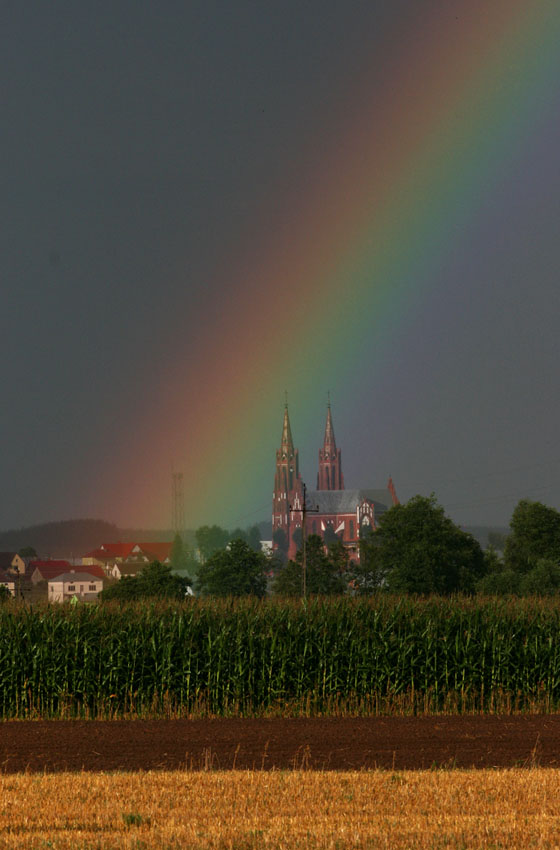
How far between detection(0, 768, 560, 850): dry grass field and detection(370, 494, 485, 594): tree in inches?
3445

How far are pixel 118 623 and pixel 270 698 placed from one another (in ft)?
15.7

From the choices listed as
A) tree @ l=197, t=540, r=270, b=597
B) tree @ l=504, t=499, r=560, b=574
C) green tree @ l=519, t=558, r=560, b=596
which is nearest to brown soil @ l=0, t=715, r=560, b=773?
green tree @ l=519, t=558, r=560, b=596

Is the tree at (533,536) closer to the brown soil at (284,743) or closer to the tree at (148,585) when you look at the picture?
the tree at (148,585)

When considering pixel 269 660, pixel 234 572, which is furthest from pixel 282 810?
pixel 234 572

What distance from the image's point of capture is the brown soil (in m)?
19.1

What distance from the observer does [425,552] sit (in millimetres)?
105625

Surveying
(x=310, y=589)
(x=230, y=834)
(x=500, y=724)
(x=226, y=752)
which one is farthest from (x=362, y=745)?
(x=310, y=589)

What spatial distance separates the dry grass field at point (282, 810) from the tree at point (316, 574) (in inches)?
3942

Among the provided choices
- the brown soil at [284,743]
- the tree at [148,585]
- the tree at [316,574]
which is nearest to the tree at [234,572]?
the tree at [316,574]

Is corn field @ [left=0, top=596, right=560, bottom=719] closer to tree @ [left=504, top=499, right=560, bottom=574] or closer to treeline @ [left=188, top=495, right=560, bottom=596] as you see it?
treeline @ [left=188, top=495, right=560, bottom=596]

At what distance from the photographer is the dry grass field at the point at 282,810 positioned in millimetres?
12492

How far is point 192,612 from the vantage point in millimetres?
30141

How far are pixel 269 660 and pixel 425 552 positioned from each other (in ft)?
258

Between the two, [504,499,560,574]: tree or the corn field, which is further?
[504,499,560,574]: tree
